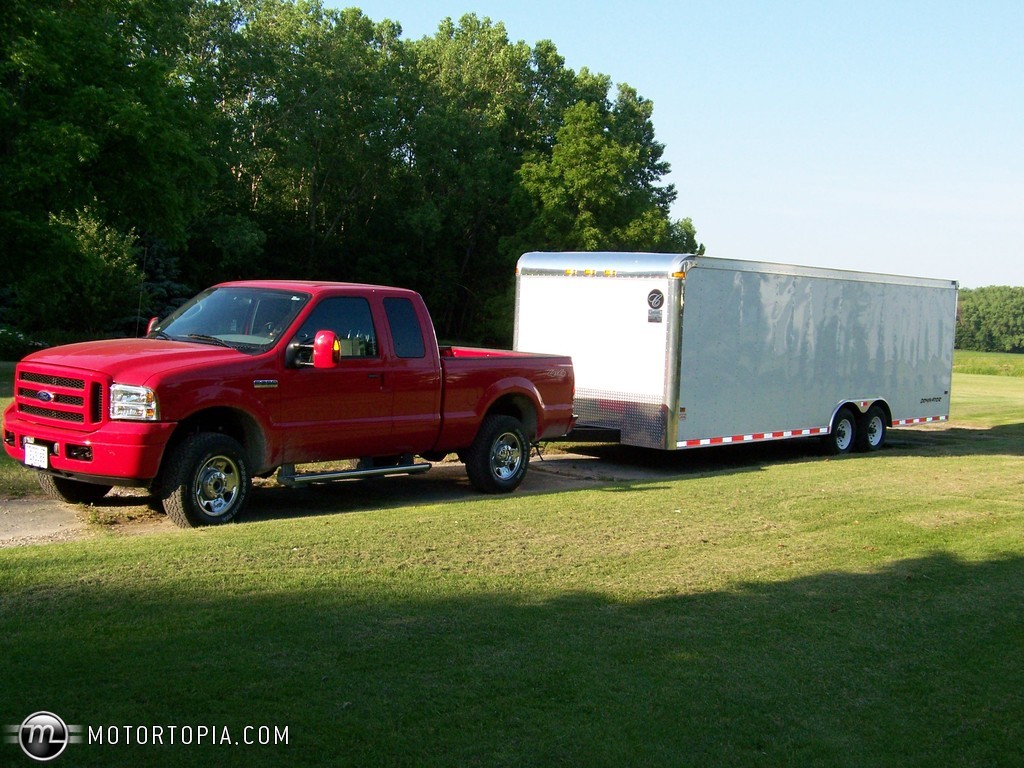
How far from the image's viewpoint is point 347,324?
10711 millimetres

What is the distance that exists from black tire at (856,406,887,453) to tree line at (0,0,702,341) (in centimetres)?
1984

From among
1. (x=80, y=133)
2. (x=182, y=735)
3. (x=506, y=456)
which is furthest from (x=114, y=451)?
(x=80, y=133)

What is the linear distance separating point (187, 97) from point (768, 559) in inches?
1197

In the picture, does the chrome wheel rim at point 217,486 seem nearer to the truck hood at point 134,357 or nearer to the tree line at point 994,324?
the truck hood at point 134,357

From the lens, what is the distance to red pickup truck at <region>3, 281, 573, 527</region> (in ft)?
29.5

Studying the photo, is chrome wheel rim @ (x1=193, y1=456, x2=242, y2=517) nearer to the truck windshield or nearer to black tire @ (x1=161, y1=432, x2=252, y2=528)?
black tire @ (x1=161, y1=432, x2=252, y2=528)

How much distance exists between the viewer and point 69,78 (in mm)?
28047

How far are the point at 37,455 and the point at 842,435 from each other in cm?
1295

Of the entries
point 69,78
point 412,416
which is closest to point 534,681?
point 412,416

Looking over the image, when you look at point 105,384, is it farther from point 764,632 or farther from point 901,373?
point 901,373

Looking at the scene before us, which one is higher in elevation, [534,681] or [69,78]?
[69,78]

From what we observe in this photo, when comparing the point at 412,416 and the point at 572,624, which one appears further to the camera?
the point at 412,416

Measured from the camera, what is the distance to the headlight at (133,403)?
8.88 m

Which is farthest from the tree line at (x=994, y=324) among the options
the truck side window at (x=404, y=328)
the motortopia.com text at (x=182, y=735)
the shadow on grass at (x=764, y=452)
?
Result: the motortopia.com text at (x=182, y=735)
